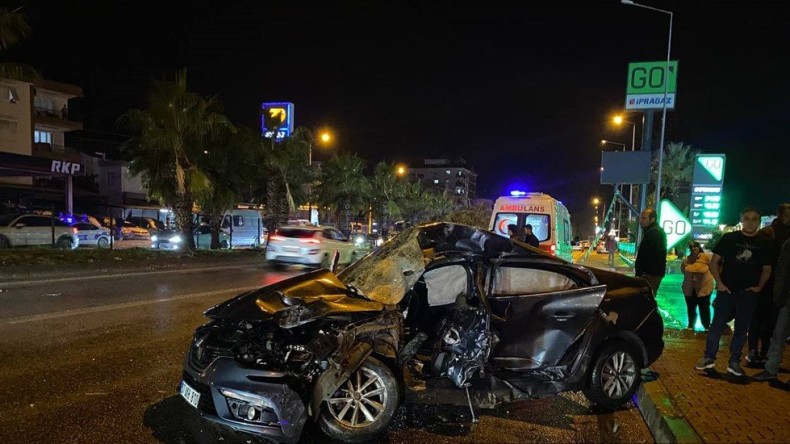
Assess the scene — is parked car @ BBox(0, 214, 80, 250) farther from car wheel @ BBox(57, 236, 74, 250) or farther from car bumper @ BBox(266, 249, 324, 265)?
car bumper @ BBox(266, 249, 324, 265)

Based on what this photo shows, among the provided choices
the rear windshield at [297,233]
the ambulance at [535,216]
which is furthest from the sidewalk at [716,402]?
the rear windshield at [297,233]

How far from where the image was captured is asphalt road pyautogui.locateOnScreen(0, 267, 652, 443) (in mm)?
4156

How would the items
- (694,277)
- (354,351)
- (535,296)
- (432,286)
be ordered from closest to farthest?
(354,351)
(535,296)
(432,286)
(694,277)

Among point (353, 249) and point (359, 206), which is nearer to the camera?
point (353, 249)

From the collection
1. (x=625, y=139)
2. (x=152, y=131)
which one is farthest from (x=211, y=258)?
(x=625, y=139)

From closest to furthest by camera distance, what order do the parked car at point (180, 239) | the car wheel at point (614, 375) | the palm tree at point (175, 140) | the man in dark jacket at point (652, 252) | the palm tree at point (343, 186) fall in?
the car wheel at point (614, 375)
the man in dark jacket at point (652, 252)
the palm tree at point (175, 140)
the parked car at point (180, 239)
the palm tree at point (343, 186)

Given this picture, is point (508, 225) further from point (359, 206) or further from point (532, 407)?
point (359, 206)

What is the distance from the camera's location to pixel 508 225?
43.1 feet

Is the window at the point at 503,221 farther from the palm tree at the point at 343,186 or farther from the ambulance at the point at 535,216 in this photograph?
the palm tree at the point at 343,186

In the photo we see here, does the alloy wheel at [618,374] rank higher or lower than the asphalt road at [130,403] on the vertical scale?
higher

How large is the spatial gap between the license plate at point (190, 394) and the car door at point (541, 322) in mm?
2491

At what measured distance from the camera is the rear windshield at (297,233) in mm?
16562

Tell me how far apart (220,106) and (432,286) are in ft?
53.6

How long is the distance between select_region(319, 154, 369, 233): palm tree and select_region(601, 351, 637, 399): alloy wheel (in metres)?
30.7
